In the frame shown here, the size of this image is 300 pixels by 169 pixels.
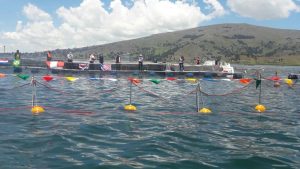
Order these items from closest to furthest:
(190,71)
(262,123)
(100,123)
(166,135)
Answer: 1. (166,135)
2. (100,123)
3. (262,123)
4. (190,71)

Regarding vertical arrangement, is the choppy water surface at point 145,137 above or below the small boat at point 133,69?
below

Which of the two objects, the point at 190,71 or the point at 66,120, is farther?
the point at 190,71

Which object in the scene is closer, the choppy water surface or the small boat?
the choppy water surface

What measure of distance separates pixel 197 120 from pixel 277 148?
5.05 m

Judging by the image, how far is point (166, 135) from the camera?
12805 mm

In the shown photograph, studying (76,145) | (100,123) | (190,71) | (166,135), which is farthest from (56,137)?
(190,71)

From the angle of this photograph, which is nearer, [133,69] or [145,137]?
[145,137]

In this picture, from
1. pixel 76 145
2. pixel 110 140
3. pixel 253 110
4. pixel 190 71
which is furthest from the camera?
pixel 190 71

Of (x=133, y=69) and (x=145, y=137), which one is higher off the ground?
(x=133, y=69)

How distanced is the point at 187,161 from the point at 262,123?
770 cm

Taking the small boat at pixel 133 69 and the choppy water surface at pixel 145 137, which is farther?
the small boat at pixel 133 69

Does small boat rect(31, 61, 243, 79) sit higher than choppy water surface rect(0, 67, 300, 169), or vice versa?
small boat rect(31, 61, 243, 79)

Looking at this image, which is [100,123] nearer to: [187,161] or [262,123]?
[187,161]

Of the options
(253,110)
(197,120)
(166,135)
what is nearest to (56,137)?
(166,135)
